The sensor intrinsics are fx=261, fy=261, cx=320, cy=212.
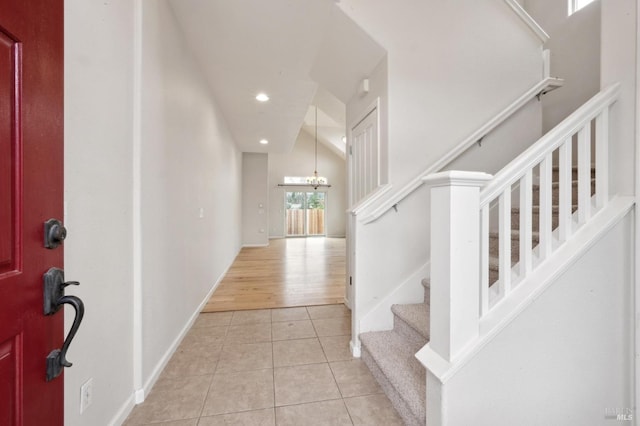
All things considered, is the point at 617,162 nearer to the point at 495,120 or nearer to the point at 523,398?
the point at 495,120

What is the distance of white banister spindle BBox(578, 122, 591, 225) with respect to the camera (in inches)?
48.7

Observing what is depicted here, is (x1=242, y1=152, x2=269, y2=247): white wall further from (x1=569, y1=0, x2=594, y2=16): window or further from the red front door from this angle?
the red front door

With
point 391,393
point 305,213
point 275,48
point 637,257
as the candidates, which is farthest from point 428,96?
point 305,213

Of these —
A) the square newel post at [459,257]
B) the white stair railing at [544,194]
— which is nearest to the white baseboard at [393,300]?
the white stair railing at [544,194]

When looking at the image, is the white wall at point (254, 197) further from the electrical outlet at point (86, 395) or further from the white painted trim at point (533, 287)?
the white painted trim at point (533, 287)

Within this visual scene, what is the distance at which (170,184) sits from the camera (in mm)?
1958

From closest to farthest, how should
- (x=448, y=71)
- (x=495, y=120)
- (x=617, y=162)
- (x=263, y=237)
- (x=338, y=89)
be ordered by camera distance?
(x=617, y=162), (x=495, y=120), (x=448, y=71), (x=338, y=89), (x=263, y=237)

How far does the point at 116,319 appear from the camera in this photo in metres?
1.33

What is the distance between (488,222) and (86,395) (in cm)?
190

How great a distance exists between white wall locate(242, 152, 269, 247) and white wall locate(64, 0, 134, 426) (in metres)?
6.27

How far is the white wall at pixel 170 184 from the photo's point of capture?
161cm

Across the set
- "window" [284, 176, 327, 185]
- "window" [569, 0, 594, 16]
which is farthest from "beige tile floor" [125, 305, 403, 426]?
"window" [284, 176, 327, 185]

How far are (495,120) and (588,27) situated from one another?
2.28 m

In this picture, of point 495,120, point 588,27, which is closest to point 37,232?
point 495,120
